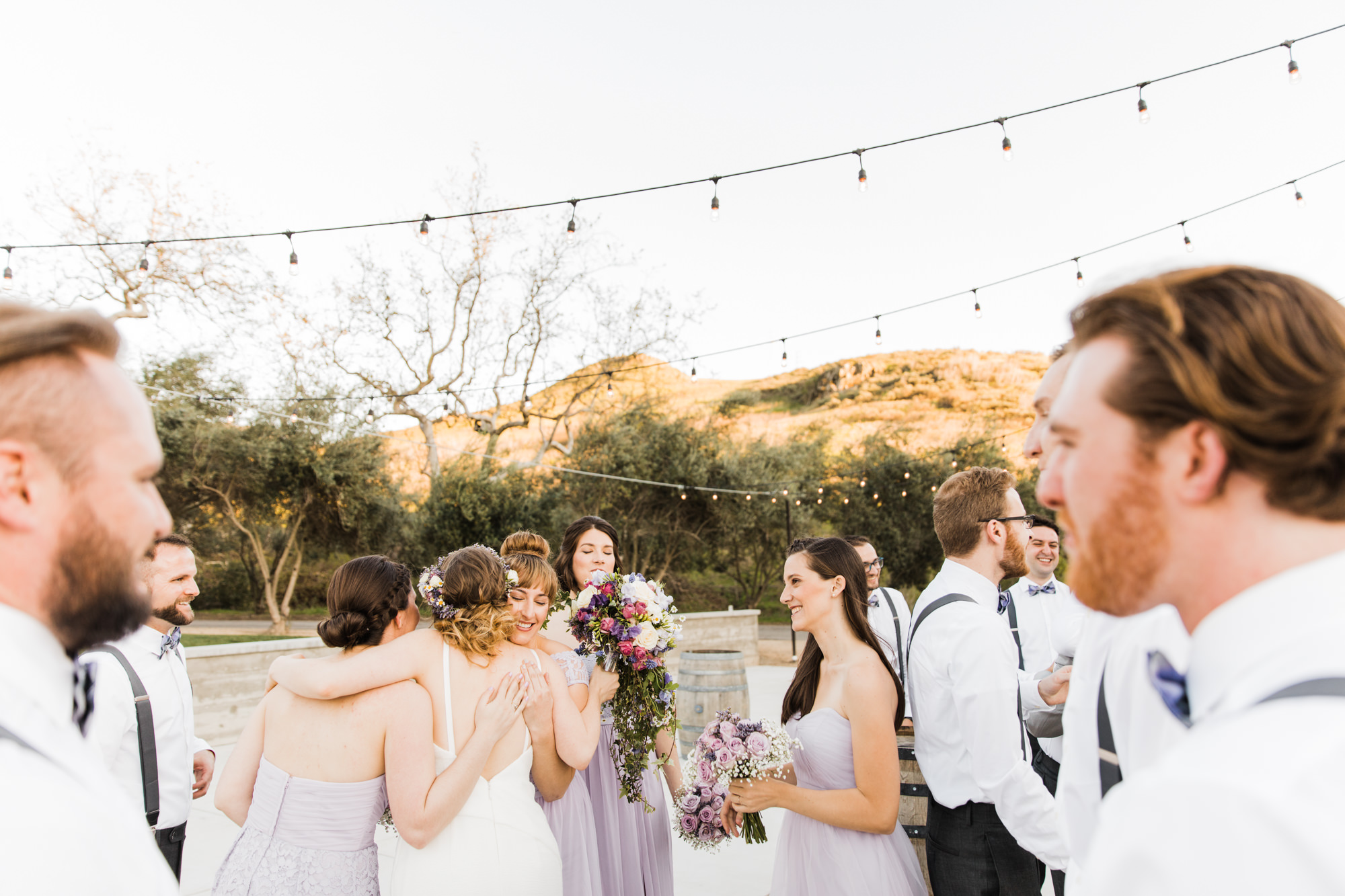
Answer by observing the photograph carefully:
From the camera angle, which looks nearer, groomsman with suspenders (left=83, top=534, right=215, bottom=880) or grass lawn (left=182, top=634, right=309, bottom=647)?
groomsman with suspenders (left=83, top=534, right=215, bottom=880)

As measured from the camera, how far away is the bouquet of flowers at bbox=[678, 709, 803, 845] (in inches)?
106

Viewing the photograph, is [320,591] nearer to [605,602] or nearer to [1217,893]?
[605,602]

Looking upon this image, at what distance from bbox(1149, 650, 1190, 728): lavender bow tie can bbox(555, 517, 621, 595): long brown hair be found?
12.5ft

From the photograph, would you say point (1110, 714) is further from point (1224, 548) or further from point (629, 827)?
point (629, 827)

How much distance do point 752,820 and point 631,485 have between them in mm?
18090

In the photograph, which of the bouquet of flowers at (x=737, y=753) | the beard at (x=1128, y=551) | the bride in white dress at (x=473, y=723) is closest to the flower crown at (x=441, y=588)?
the bride in white dress at (x=473, y=723)

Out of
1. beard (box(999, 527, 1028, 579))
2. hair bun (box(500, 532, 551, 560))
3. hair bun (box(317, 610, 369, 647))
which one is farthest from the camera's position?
hair bun (box(500, 532, 551, 560))

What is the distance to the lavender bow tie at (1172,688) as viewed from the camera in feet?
2.58

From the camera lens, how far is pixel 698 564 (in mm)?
23531

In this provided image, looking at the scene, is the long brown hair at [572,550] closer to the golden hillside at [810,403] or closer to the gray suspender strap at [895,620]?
the gray suspender strap at [895,620]

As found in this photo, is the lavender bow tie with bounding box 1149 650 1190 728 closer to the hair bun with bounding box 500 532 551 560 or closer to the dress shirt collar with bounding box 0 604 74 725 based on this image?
the dress shirt collar with bounding box 0 604 74 725

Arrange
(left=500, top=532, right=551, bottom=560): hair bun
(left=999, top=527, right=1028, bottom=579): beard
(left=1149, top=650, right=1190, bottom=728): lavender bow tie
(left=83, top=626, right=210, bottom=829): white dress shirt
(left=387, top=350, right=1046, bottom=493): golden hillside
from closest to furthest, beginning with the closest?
(left=1149, top=650, right=1190, bottom=728): lavender bow tie → (left=83, top=626, right=210, bottom=829): white dress shirt → (left=999, top=527, right=1028, bottom=579): beard → (left=500, top=532, right=551, bottom=560): hair bun → (left=387, top=350, right=1046, bottom=493): golden hillside

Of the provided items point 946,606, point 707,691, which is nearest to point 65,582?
point 946,606

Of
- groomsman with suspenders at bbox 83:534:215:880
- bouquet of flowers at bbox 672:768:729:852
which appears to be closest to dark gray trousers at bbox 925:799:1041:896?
bouquet of flowers at bbox 672:768:729:852
